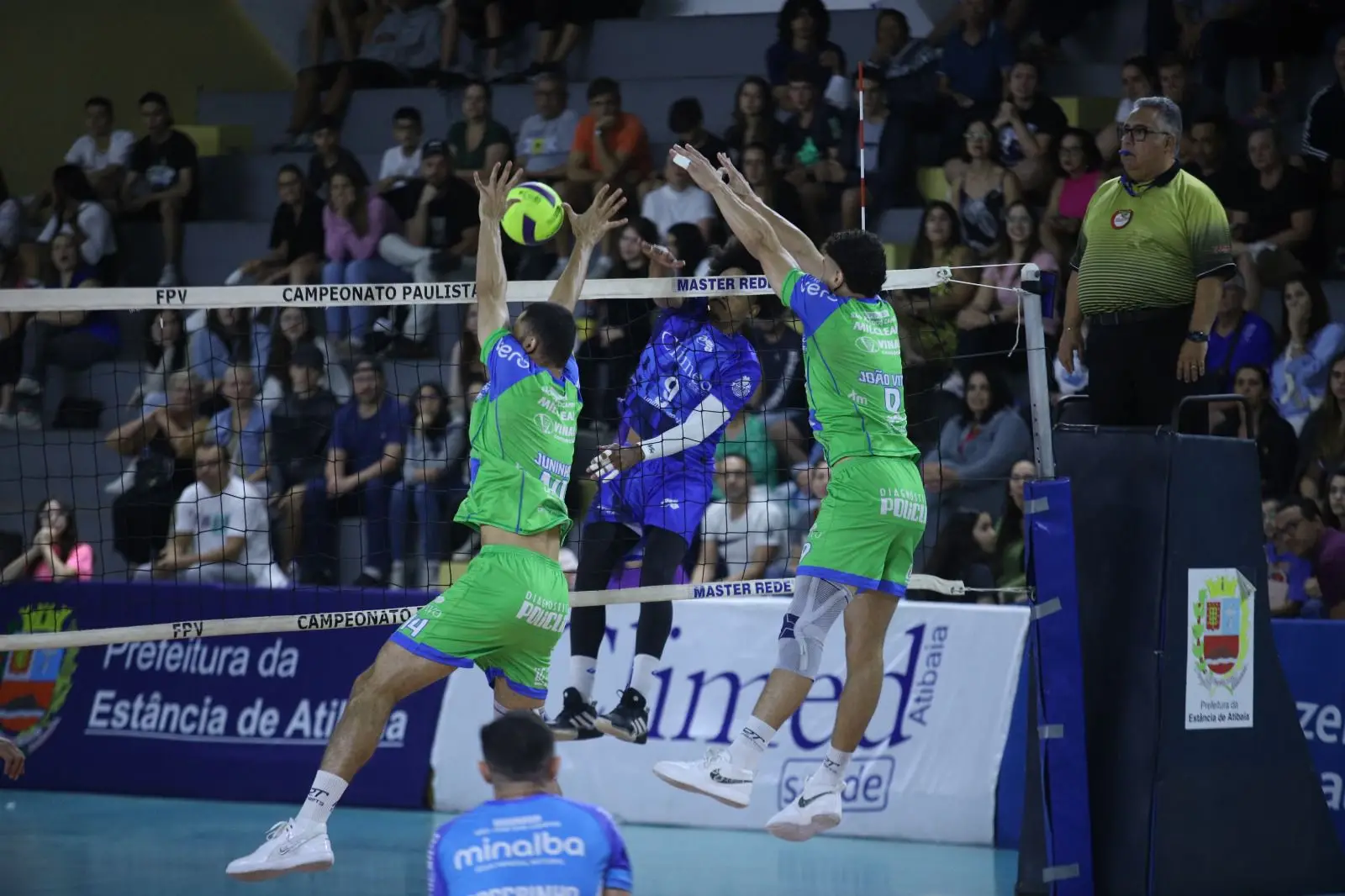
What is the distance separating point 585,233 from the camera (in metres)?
8.20

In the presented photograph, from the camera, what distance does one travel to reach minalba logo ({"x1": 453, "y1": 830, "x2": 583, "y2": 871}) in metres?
4.92

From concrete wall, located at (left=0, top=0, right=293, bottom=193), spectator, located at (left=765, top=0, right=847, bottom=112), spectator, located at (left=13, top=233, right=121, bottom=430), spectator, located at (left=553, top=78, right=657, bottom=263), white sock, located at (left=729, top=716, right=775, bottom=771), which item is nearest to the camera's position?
white sock, located at (left=729, top=716, right=775, bottom=771)

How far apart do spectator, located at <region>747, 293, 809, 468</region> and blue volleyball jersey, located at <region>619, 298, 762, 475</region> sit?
2688 millimetres

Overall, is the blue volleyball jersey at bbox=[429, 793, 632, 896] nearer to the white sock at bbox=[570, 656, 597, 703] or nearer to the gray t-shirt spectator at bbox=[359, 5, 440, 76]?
the white sock at bbox=[570, 656, 597, 703]

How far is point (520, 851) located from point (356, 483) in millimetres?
7833

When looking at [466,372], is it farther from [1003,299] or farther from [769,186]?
[1003,299]

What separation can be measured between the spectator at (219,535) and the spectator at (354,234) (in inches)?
80.2

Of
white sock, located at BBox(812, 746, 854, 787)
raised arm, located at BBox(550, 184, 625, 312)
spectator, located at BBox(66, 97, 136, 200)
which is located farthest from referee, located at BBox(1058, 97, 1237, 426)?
spectator, located at BBox(66, 97, 136, 200)

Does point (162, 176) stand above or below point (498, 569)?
above

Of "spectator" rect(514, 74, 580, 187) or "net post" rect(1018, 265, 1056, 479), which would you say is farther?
"spectator" rect(514, 74, 580, 187)

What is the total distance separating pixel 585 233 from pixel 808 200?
5.97 meters

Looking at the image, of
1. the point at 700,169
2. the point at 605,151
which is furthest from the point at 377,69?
the point at 700,169

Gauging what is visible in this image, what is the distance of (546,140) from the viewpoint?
51.7 ft

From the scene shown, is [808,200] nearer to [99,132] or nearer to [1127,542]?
[1127,542]
